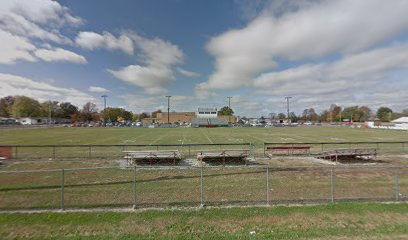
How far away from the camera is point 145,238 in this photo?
5316 mm

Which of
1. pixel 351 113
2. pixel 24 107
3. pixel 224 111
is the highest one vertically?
pixel 24 107

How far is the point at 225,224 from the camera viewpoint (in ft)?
19.6

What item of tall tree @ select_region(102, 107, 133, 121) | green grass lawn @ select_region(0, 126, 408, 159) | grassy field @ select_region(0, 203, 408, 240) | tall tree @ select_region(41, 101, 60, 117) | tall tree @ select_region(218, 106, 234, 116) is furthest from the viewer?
tall tree @ select_region(218, 106, 234, 116)

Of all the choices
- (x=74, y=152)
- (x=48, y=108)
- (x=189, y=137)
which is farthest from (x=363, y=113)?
(x=48, y=108)

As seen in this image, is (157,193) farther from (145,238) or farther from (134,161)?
(134,161)

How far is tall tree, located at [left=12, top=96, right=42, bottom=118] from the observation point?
126 metres

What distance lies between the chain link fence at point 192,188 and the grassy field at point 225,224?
71cm

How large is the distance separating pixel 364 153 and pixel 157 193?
14.2m

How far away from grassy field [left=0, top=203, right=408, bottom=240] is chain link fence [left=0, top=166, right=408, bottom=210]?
714 mm

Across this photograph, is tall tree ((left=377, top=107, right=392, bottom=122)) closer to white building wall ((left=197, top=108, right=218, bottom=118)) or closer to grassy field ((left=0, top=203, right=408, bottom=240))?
white building wall ((left=197, top=108, right=218, bottom=118))

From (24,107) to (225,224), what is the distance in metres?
155

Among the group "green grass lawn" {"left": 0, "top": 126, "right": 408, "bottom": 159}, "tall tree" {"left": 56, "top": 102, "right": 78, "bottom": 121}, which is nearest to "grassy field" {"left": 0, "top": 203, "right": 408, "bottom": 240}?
"green grass lawn" {"left": 0, "top": 126, "right": 408, "bottom": 159}

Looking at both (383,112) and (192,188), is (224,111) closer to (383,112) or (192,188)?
(383,112)

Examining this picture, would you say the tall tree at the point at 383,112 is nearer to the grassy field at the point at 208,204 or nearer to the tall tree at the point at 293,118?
the tall tree at the point at 293,118
